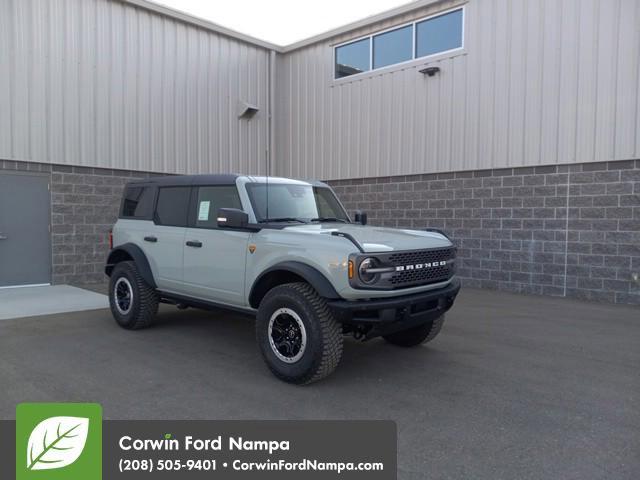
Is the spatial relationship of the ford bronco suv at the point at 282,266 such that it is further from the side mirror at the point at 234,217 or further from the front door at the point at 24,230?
the front door at the point at 24,230

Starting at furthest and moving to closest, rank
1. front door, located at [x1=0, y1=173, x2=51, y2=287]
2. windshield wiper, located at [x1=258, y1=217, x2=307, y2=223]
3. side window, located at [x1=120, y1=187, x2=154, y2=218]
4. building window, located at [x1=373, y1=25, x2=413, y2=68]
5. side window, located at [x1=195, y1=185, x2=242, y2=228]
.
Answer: building window, located at [x1=373, y1=25, x2=413, y2=68] → front door, located at [x1=0, y1=173, x2=51, y2=287] → side window, located at [x1=120, y1=187, x2=154, y2=218] → side window, located at [x1=195, y1=185, x2=242, y2=228] → windshield wiper, located at [x1=258, y1=217, x2=307, y2=223]

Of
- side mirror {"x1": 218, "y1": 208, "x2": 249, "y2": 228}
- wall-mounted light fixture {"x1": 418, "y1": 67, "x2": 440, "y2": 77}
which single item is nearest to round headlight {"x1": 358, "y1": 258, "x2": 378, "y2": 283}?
side mirror {"x1": 218, "y1": 208, "x2": 249, "y2": 228}

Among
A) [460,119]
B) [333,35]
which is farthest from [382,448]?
[333,35]

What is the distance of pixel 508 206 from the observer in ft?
33.9

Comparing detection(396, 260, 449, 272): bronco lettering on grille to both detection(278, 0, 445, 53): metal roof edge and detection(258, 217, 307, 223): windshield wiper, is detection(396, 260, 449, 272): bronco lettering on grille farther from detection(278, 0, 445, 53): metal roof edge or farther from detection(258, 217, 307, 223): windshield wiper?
detection(278, 0, 445, 53): metal roof edge

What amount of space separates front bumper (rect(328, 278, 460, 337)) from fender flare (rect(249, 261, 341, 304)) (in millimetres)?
91

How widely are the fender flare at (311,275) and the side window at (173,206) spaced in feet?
5.84

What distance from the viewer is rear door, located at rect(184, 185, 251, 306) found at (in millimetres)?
5277

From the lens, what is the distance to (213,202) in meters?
5.75

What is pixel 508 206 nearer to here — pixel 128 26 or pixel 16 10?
pixel 128 26

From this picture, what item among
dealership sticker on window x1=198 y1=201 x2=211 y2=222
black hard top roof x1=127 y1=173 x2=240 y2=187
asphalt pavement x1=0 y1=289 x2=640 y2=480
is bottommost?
asphalt pavement x1=0 y1=289 x2=640 y2=480

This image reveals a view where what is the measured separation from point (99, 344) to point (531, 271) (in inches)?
311

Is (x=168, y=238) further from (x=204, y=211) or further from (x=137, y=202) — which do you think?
(x=137, y=202)

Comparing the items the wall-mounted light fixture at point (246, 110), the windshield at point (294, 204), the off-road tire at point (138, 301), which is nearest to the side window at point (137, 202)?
the off-road tire at point (138, 301)
